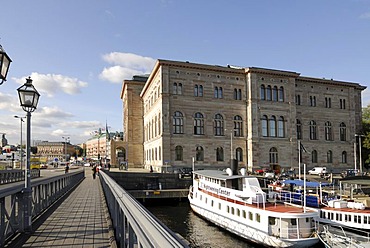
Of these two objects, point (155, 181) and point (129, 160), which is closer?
point (155, 181)

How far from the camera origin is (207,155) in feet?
183

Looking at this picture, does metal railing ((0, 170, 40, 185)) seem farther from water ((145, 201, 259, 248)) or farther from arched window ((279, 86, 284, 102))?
arched window ((279, 86, 284, 102))

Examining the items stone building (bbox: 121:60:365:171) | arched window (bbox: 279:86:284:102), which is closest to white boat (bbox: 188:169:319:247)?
stone building (bbox: 121:60:365:171)

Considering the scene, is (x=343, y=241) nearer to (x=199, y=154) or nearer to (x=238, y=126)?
(x=199, y=154)

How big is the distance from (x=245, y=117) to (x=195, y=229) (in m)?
36.1

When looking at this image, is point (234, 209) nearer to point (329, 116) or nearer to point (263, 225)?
point (263, 225)

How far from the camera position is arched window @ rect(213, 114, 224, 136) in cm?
5766

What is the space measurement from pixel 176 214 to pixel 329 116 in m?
48.0

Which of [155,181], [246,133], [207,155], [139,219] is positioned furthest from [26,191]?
[246,133]

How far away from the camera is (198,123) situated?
56625 mm

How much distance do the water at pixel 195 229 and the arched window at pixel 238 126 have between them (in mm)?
25420

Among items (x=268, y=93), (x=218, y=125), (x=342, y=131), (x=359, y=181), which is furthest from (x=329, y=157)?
(x=359, y=181)

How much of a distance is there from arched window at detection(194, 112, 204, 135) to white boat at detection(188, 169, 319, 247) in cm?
2485

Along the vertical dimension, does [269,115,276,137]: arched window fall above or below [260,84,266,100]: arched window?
below
